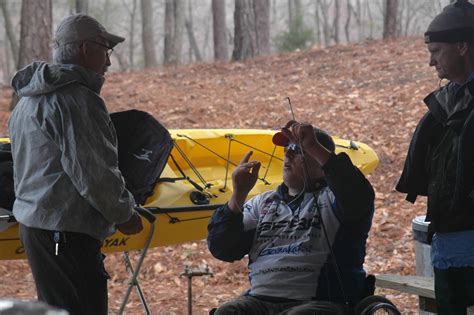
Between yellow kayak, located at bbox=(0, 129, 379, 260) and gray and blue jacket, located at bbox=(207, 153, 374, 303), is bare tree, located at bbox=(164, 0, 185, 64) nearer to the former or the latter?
yellow kayak, located at bbox=(0, 129, 379, 260)

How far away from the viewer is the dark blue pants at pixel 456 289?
3133mm

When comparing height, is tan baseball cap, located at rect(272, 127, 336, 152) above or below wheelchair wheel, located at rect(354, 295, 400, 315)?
above

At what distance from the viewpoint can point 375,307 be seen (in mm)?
3246

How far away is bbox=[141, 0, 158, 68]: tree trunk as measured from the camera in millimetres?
21109

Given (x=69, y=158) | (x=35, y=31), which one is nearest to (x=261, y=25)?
(x=35, y=31)

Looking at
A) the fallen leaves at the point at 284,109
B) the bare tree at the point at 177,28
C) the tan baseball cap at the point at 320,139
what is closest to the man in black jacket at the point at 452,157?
the tan baseball cap at the point at 320,139

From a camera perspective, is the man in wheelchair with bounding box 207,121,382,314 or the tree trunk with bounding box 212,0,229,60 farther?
the tree trunk with bounding box 212,0,229,60

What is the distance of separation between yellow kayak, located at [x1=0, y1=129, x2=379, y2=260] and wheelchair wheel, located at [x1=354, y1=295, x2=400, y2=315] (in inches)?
81.1

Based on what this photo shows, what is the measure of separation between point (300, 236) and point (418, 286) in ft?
2.94

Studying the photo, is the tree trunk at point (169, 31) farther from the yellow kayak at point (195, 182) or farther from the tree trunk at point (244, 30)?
the yellow kayak at point (195, 182)

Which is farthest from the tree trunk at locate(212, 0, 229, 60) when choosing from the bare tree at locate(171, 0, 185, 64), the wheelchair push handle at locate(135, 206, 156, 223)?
the wheelchair push handle at locate(135, 206, 156, 223)

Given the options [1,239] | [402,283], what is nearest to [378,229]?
[402,283]

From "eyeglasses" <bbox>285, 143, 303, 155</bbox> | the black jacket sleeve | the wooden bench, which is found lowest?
the wooden bench

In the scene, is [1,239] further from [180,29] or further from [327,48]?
[180,29]
